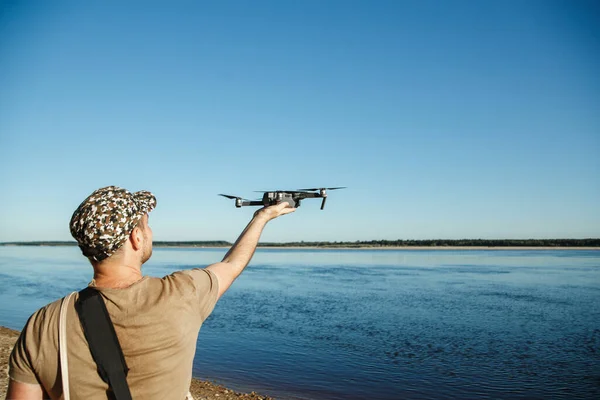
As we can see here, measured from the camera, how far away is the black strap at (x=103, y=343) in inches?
68.2

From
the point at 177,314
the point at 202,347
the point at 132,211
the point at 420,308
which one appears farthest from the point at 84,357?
the point at 420,308

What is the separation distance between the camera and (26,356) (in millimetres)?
1751

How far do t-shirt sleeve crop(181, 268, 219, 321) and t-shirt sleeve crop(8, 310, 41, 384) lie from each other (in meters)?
0.61

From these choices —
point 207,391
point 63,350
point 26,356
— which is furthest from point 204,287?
point 207,391

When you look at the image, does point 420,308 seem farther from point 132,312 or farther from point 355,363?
point 132,312

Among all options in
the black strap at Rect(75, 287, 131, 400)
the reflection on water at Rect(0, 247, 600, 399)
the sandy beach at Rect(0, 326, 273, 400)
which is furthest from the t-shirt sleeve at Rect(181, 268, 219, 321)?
the reflection on water at Rect(0, 247, 600, 399)

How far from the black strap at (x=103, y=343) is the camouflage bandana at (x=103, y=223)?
0.24 meters

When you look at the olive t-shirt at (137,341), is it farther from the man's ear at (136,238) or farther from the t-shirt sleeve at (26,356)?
the man's ear at (136,238)

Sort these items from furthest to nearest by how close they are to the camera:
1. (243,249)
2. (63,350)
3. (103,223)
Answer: (243,249) → (103,223) → (63,350)

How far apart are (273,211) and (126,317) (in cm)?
103

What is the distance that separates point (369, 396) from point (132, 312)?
9.42 metres

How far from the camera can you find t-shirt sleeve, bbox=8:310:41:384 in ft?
5.72

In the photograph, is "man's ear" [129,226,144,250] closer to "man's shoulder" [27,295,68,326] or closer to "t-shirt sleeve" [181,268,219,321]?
"t-shirt sleeve" [181,268,219,321]

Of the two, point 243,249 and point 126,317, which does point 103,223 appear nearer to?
point 126,317
